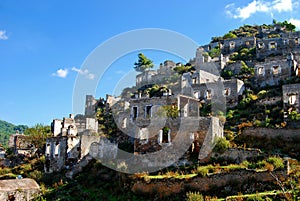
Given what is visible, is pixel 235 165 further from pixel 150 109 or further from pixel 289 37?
pixel 289 37

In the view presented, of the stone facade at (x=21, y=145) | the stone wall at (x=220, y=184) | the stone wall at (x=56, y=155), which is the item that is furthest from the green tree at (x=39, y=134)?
the stone wall at (x=220, y=184)

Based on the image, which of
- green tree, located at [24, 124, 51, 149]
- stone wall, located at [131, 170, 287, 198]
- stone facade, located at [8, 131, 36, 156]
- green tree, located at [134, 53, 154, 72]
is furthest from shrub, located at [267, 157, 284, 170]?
green tree, located at [134, 53, 154, 72]

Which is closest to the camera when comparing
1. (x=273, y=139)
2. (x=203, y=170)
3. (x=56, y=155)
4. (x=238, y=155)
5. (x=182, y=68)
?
(x=203, y=170)

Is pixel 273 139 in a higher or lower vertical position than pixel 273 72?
lower

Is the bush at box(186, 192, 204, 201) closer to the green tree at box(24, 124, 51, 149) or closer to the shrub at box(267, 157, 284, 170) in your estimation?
the shrub at box(267, 157, 284, 170)

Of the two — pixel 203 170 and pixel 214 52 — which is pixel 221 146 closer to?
pixel 203 170

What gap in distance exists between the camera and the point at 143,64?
6312 cm

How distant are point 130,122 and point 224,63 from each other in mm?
21394

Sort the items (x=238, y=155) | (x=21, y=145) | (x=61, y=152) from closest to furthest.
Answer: (x=238, y=155)
(x=61, y=152)
(x=21, y=145)

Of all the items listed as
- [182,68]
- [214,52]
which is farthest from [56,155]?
[214,52]

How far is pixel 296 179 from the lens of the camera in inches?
654

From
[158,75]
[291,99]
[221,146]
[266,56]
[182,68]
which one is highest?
[266,56]

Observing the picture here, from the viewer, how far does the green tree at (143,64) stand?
204 feet

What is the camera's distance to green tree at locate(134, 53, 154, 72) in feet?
204
